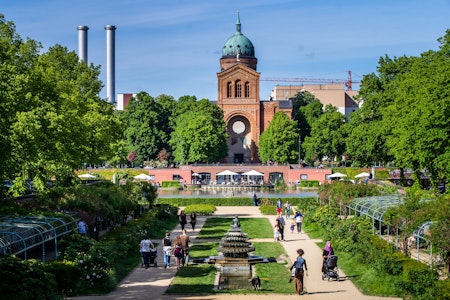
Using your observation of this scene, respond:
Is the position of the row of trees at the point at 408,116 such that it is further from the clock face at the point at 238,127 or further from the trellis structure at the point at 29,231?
the clock face at the point at 238,127

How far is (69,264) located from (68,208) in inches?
454

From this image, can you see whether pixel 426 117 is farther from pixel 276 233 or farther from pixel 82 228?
pixel 82 228

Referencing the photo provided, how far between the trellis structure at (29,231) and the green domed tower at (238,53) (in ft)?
280

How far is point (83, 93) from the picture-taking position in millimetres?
58219

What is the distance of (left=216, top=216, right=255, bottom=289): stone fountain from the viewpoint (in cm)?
2583

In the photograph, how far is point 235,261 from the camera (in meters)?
26.7

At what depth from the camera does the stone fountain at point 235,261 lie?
1017 inches

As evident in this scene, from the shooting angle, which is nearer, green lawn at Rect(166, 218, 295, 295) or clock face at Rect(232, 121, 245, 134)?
green lawn at Rect(166, 218, 295, 295)

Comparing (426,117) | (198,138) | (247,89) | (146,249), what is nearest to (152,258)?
(146,249)

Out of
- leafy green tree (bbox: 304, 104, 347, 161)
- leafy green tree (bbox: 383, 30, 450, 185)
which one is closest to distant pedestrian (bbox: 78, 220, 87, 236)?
leafy green tree (bbox: 383, 30, 450, 185)

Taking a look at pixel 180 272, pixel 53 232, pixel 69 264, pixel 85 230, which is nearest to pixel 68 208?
pixel 85 230

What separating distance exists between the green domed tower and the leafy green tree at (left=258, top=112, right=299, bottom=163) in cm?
1562

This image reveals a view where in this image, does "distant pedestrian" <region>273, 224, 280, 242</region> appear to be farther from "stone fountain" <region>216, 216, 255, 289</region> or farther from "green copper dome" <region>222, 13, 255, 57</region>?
"green copper dome" <region>222, 13, 255, 57</region>

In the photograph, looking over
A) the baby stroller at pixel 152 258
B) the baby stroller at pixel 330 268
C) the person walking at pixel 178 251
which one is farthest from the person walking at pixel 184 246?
the baby stroller at pixel 330 268
